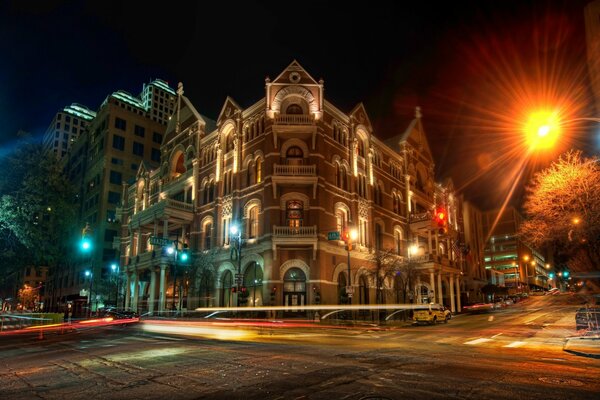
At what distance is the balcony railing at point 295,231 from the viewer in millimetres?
34656

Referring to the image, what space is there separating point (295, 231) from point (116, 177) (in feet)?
162

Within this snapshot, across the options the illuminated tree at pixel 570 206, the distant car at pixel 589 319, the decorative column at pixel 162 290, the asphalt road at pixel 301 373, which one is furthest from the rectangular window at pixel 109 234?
the distant car at pixel 589 319

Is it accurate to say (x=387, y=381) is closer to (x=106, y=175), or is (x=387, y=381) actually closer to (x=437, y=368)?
(x=437, y=368)

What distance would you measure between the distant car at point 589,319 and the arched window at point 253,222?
24043 mm

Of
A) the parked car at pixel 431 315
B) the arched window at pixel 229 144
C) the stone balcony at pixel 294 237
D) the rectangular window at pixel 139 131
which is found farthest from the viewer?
the rectangular window at pixel 139 131

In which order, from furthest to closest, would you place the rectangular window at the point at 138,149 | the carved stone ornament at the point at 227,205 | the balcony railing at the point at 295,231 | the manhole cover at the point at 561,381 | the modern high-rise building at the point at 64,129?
the modern high-rise building at the point at 64,129 < the rectangular window at the point at 138,149 < the carved stone ornament at the point at 227,205 < the balcony railing at the point at 295,231 < the manhole cover at the point at 561,381

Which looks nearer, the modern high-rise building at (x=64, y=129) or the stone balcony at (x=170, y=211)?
the stone balcony at (x=170, y=211)

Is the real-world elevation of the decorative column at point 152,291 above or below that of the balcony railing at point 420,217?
below

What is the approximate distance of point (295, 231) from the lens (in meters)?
34.9

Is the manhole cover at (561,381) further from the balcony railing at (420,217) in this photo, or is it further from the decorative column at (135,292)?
the decorative column at (135,292)

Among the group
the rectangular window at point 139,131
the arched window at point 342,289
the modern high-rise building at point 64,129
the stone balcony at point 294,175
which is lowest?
the arched window at point 342,289

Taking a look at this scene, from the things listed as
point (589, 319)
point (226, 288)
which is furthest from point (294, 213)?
point (589, 319)

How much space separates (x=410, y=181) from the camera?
53.1m

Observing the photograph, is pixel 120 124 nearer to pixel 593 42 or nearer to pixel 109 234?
pixel 109 234
